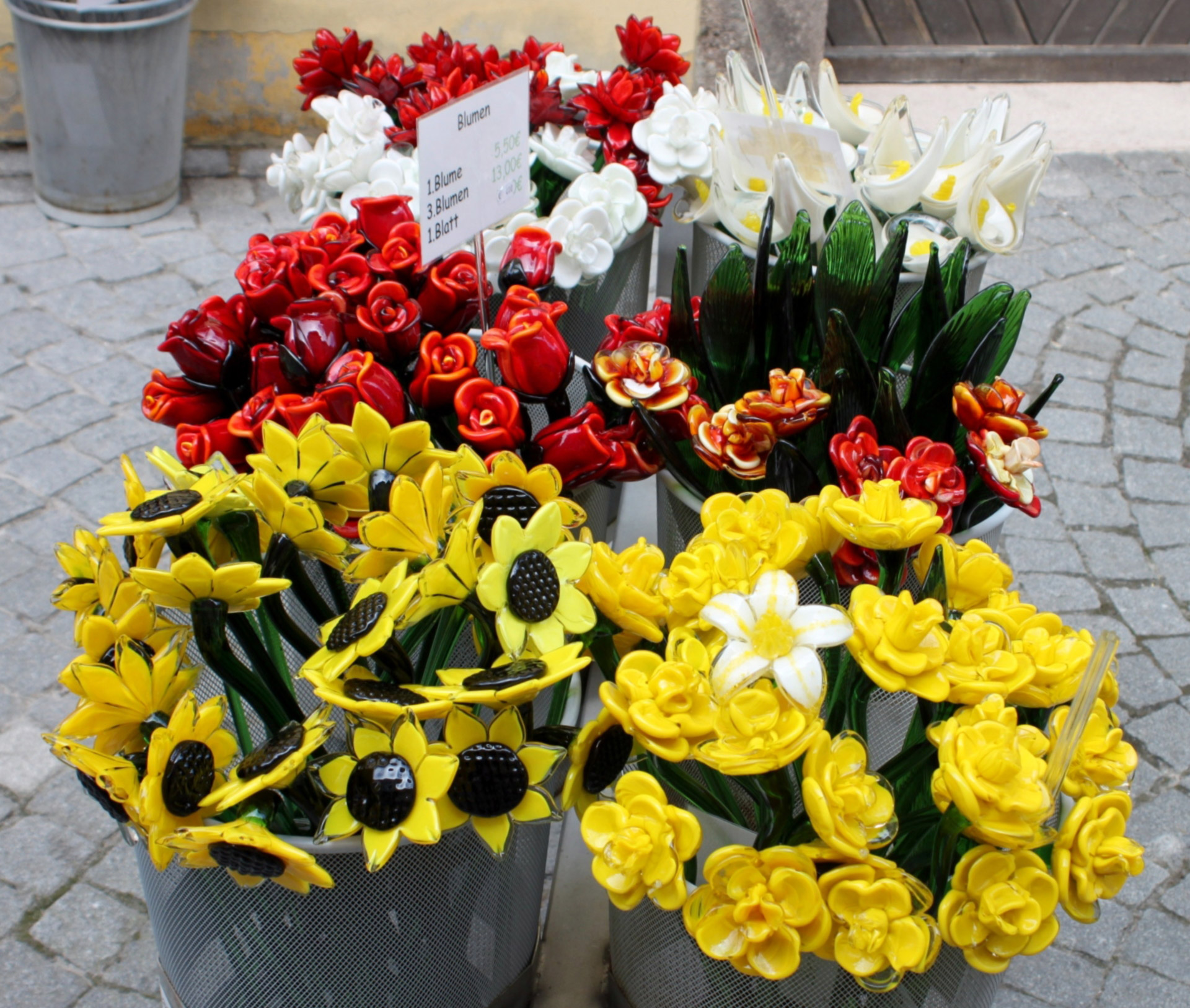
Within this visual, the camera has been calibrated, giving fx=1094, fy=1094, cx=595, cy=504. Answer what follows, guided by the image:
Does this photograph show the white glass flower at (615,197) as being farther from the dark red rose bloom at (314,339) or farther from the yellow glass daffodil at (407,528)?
the yellow glass daffodil at (407,528)

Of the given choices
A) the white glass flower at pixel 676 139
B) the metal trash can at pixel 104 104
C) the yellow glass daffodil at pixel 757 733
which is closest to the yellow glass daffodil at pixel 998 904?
the yellow glass daffodil at pixel 757 733

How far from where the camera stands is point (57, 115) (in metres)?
2.96

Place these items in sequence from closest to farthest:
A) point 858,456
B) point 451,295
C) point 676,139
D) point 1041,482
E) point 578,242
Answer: point 858,456 < point 451,295 < point 578,242 < point 676,139 < point 1041,482

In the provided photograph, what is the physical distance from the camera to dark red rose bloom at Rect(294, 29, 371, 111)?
1.47 meters

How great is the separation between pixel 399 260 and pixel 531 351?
20 centimetres

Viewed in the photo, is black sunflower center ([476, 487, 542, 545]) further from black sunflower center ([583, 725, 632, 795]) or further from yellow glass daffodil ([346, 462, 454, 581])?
black sunflower center ([583, 725, 632, 795])

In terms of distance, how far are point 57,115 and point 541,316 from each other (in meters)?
2.68

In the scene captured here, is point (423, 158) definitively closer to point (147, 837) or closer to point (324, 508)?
point (324, 508)

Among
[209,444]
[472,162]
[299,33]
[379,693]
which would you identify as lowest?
[299,33]

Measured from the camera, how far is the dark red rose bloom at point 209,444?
864 mm

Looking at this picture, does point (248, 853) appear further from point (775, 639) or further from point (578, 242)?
point (578, 242)

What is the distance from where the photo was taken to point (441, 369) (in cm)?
88

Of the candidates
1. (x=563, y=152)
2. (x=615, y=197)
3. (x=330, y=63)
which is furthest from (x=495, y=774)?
(x=330, y=63)

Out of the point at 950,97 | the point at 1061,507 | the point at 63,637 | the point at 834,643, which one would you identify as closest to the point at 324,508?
the point at 834,643
